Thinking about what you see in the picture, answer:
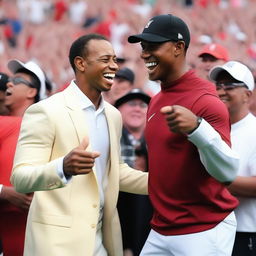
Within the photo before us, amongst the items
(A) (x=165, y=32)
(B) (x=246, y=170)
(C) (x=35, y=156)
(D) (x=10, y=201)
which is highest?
(A) (x=165, y=32)

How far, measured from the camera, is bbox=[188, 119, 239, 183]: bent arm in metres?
5.04

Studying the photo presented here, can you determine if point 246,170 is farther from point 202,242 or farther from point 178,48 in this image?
point 178,48

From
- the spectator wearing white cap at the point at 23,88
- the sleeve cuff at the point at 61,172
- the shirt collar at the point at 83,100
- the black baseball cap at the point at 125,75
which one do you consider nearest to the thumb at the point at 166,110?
the sleeve cuff at the point at 61,172

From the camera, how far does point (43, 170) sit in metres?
5.38

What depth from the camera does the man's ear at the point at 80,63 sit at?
5922 millimetres

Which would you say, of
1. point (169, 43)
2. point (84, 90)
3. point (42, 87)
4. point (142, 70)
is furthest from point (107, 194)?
point (142, 70)

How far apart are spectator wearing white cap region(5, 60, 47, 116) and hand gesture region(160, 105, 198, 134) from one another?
2.50 m

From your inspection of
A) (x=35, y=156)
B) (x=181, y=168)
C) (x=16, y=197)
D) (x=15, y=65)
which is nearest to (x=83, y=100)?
→ (x=35, y=156)

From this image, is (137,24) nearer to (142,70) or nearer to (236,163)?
(142,70)

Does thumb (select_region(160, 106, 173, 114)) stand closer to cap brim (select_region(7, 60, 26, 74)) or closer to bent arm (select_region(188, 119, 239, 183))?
bent arm (select_region(188, 119, 239, 183))

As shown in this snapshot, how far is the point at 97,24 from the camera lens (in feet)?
57.6

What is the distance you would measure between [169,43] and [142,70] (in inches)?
275

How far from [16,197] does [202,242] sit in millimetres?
1563

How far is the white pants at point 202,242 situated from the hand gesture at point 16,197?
1.16 metres
